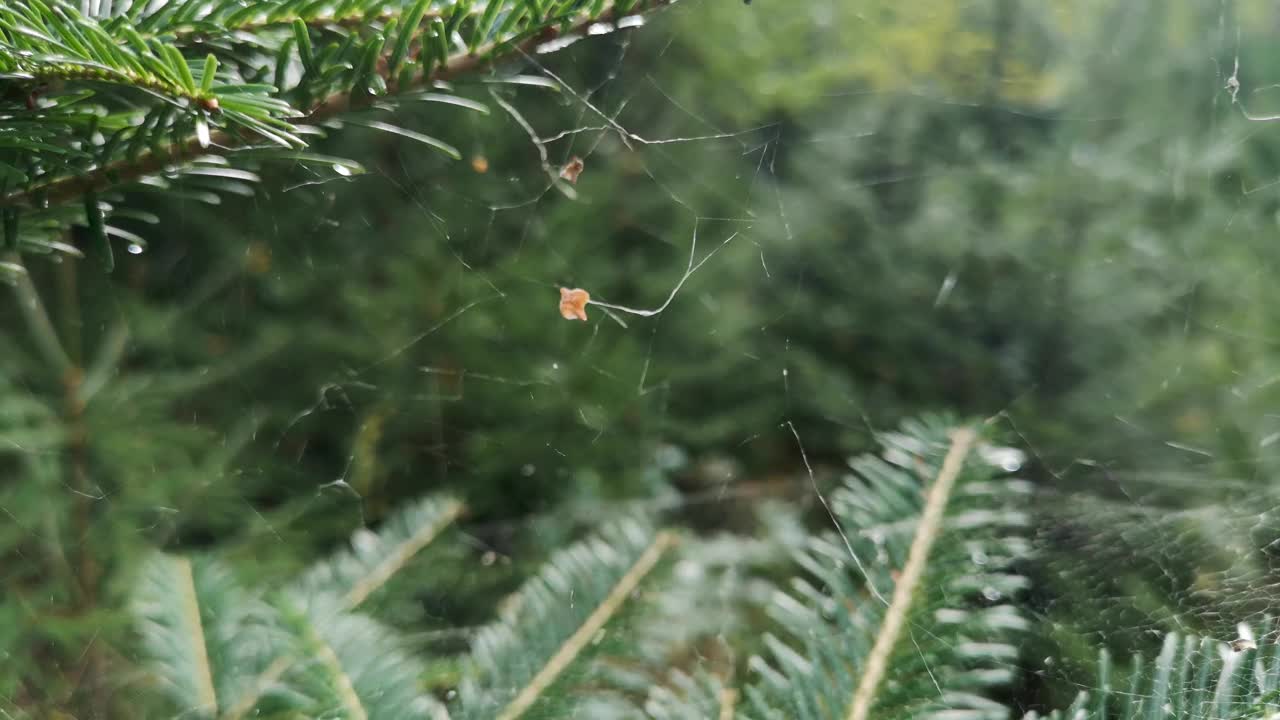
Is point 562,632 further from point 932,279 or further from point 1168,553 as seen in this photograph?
point 932,279

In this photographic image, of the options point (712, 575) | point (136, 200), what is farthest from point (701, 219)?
point (136, 200)

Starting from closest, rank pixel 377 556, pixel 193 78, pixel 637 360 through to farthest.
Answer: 1. pixel 193 78
2. pixel 377 556
3. pixel 637 360

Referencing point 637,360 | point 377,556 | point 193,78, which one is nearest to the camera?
point 193,78

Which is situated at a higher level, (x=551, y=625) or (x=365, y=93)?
(x=365, y=93)

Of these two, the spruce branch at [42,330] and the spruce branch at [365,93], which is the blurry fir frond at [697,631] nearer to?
the spruce branch at [365,93]

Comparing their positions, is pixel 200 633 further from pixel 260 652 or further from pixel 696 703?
pixel 696 703

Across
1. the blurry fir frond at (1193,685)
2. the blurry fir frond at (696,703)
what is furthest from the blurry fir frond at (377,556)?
Answer: the blurry fir frond at (1193,685)

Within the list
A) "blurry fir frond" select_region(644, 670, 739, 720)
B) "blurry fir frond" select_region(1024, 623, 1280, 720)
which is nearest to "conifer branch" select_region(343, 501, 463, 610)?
"blurry fir frond" select_region(644, 670, 739, 720)

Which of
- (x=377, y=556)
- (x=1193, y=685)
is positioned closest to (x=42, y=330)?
(x=377, y=556)
